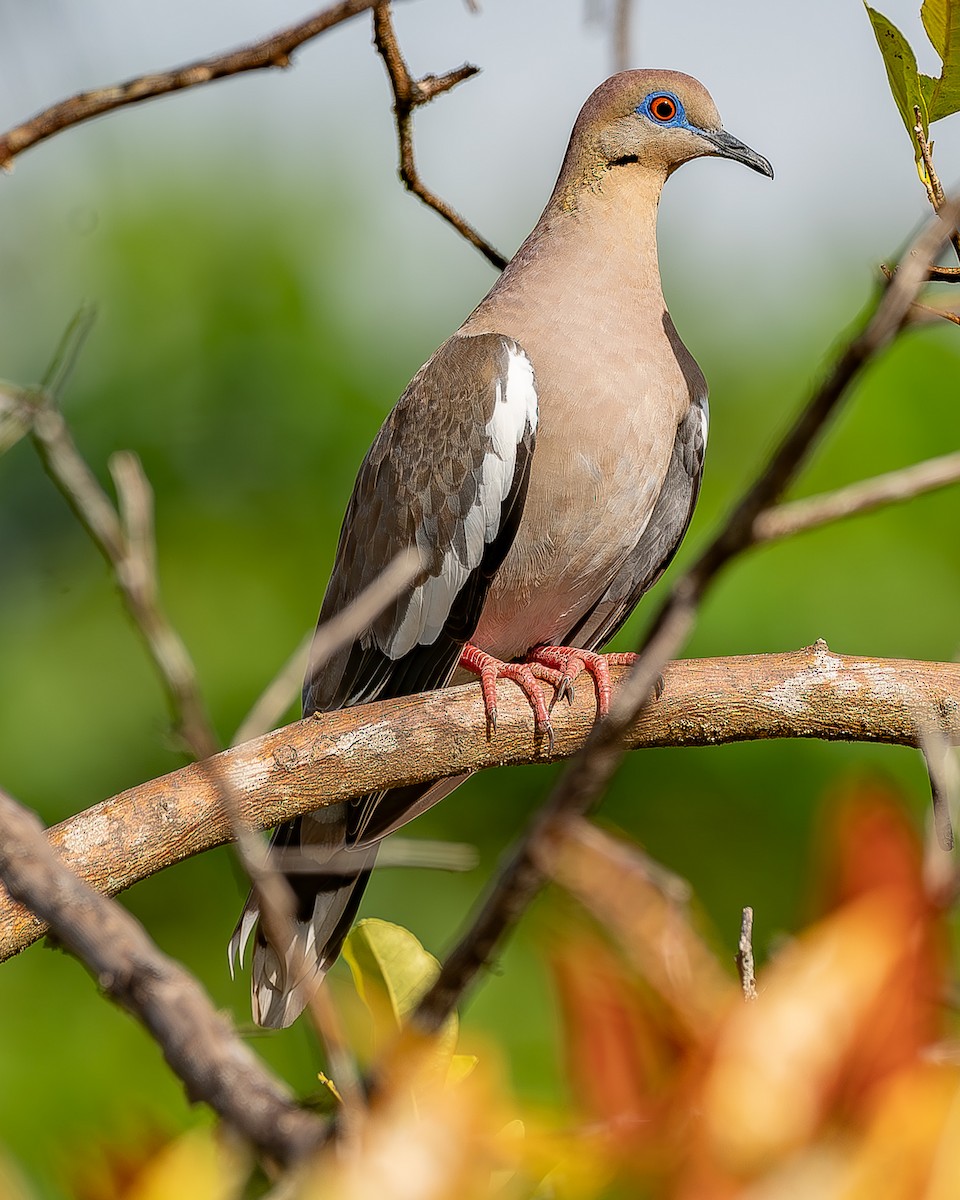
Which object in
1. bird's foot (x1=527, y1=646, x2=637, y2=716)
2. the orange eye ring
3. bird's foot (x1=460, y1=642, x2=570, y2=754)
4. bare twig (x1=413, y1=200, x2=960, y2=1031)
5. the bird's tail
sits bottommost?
the bird's tail

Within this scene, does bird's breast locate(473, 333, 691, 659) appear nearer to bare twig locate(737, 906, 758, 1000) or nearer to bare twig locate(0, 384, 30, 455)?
bare twig locate(0, 384, 30, 455)

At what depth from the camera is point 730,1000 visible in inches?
28.7

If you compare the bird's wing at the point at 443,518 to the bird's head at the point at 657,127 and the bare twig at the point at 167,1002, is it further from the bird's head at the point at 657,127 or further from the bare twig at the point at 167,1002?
the bare twig at the point at 167,1002

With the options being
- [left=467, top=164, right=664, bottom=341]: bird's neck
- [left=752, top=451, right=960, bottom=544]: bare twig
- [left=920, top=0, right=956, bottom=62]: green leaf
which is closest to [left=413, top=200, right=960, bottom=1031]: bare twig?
[left=752, top=451, right=960, bottom=544]: bare twig

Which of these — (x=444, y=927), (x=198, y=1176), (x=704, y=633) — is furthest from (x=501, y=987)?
(x=198, y=1176)

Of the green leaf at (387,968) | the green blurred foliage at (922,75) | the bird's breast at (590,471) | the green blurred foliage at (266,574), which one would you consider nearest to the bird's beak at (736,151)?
the bird's breast at (590,471)

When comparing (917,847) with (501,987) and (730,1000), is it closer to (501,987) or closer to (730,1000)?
(730,1000)

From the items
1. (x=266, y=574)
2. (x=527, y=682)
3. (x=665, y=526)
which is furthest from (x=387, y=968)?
(x=266, y=574)

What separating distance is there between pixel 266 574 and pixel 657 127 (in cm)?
436

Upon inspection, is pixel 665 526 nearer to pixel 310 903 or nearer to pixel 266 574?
pixel 310 903

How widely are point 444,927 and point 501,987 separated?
75 cm

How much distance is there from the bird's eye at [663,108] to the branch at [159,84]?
1685 mm

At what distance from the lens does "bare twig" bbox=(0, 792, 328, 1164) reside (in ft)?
2.36

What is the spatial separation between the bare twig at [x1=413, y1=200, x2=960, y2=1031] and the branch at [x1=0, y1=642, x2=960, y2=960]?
155 centimetres
